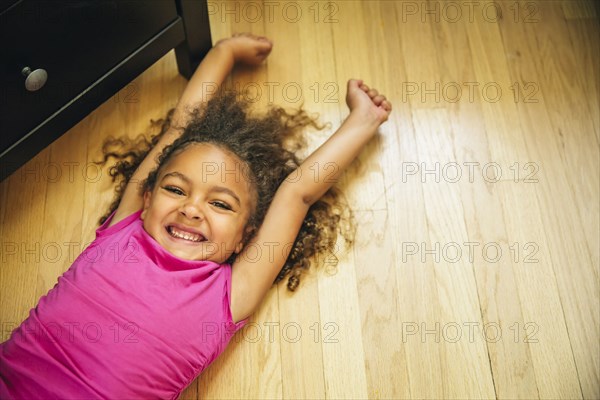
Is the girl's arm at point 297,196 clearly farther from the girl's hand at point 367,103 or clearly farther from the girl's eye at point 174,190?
the girl's eye at point 174,190

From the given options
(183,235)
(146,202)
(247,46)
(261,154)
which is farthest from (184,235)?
(247,46)

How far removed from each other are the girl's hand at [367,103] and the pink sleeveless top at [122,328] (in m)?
0.46

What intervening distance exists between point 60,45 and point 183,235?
39 centimetres

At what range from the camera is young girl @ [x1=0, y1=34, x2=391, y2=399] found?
870 mm

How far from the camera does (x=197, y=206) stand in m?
0.96

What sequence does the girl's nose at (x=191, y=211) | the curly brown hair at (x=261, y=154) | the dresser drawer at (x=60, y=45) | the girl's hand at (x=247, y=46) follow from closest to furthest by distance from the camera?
the dresser drawer at (x=60, y=45), the girl's nose at (x=191, y=211), the curly brown hair at (x=261, y=154), the girl's hand at (x=247, y=46)

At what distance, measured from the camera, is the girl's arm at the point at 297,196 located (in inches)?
40.0

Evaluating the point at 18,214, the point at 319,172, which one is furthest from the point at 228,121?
the point at 18,214

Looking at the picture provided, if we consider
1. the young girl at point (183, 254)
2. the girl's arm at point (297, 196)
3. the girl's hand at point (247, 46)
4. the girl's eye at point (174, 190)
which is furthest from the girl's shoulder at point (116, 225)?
the girl's hand at point (247, 46)

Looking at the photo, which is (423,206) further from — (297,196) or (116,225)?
(116,225)

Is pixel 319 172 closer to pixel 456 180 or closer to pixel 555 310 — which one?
pixel 456 180

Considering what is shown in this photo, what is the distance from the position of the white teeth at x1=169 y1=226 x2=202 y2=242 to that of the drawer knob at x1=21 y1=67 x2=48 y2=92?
1.07 feet

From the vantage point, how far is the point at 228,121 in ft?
3.59

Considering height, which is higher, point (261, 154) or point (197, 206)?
point (261, 154)
